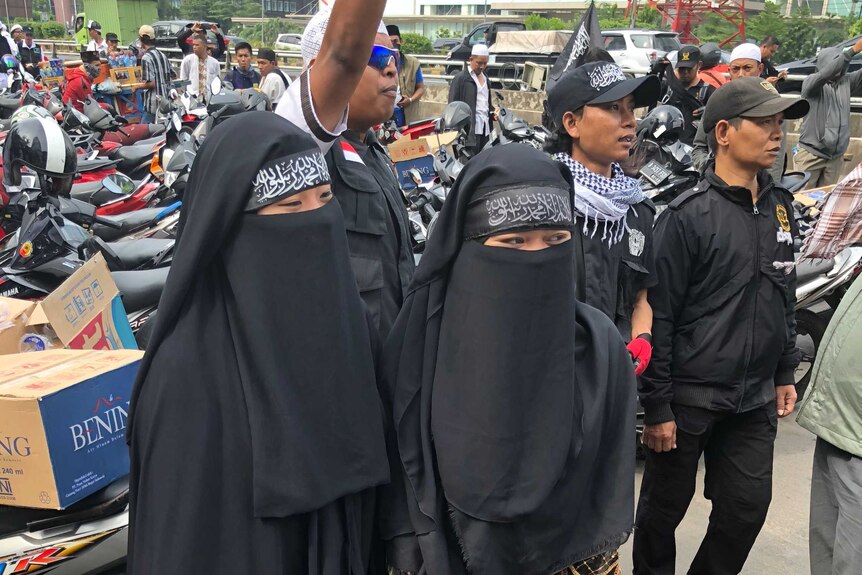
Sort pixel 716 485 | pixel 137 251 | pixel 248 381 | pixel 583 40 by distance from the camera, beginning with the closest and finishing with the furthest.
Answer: pixel 248 381 → pixel 716 485 → pixel 583 40 → pixel 137 251

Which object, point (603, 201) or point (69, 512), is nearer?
A: point (69, 512)

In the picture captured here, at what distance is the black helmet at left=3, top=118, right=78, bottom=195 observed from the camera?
4.00 meters

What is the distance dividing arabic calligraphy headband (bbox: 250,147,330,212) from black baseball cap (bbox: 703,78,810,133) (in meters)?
1.82

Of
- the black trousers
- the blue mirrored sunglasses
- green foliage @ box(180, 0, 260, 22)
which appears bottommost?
the black trousers

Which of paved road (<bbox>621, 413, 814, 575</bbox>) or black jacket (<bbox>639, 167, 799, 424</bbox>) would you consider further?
paved road (<bbox>621, 413, 814, 575</bbox>)

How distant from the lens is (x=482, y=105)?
9.38m

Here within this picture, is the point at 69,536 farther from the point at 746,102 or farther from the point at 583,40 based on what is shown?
the point at 583,40

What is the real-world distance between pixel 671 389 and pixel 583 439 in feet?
4.02

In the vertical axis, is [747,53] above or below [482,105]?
above

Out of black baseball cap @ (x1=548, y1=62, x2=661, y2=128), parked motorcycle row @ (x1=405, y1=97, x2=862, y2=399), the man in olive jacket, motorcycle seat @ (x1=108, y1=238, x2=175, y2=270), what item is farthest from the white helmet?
the man in olive jacket

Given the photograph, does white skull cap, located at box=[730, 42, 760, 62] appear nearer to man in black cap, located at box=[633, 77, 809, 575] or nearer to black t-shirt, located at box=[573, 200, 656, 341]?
man in black cap, located at box=[633, 77, 809, 575]

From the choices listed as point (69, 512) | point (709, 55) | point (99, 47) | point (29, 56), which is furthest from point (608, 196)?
point (29, 56)

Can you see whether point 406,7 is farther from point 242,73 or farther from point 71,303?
point 71,303

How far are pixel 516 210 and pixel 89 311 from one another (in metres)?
2.02
